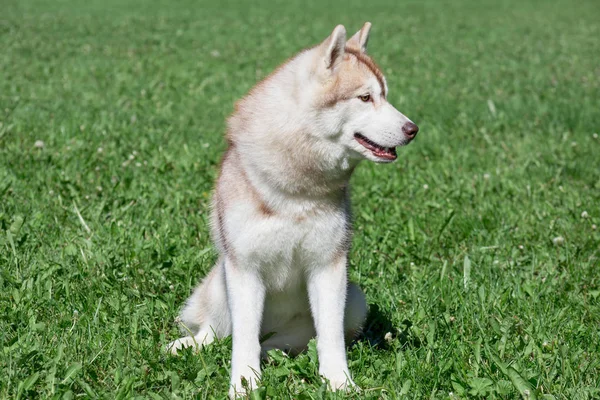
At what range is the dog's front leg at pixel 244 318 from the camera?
11.0 ft

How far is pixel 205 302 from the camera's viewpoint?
3.87 m

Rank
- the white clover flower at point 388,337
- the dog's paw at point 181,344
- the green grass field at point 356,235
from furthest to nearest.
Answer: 1. the white clover flower at point 388,337
2. the dog's paw at point 181,344
3. the green grass field at point 356,235

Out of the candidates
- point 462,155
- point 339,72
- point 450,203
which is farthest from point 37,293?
point 462,155

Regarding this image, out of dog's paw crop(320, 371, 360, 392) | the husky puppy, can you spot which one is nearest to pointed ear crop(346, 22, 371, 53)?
the husky puppy

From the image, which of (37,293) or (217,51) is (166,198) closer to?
(37,293)

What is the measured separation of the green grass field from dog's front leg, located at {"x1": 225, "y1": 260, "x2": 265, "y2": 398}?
0.35 feet

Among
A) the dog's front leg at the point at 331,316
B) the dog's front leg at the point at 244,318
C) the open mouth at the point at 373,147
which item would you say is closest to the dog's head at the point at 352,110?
the open mouth at the point at 373,147

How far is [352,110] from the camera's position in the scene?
327 centimetres

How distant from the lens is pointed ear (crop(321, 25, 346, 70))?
127 inches

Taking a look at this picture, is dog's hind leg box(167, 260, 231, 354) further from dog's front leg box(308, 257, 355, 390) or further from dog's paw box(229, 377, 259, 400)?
dog's front leg box(308, 257, 355, 390)

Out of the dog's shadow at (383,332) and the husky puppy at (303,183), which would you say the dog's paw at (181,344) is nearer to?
the husky puppy at (303,183)

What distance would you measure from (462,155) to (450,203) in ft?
4.53

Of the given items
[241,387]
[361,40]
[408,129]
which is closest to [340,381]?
[241,387]

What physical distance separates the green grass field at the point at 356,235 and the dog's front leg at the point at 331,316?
0.30ft
